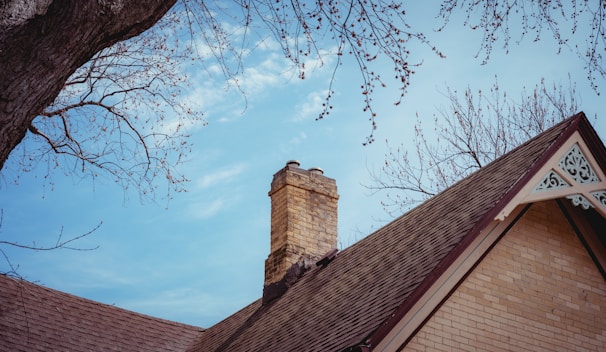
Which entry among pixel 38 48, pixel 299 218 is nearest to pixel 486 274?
pixel 299 218

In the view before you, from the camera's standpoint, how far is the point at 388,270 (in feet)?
37.1

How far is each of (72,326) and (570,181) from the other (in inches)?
375

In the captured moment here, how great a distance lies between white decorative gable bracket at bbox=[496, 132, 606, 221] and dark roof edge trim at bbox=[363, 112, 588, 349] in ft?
0.25

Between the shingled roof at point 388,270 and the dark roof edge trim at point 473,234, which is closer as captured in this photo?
the dark roof edge trim at point 473,234

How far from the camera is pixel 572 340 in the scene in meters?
10.6

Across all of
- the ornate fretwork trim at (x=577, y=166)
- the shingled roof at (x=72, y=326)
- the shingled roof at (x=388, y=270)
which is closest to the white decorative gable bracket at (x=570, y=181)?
the ornate fretwork trim at (x=577, y=166)

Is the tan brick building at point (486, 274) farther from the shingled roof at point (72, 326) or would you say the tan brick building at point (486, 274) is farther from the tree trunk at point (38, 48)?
the tree trunk at point (38, 48)

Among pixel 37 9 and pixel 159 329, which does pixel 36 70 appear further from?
pixel 159 329

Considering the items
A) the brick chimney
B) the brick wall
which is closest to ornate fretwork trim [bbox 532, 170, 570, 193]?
Result: the brick wall

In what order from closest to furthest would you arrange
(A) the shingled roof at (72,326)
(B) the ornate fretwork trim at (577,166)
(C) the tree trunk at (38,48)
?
(C) the tree trunk at (38,48) < (B) the ornate fretwork trim at (577,166) < (A) the shingled roof at (72,326)

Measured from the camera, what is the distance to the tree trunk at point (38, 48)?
14.6 feet

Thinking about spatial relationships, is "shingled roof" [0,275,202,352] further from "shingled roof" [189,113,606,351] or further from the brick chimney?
the brick chimney

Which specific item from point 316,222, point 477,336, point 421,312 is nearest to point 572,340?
point 477,336

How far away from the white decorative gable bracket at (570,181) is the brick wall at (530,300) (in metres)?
0.70
